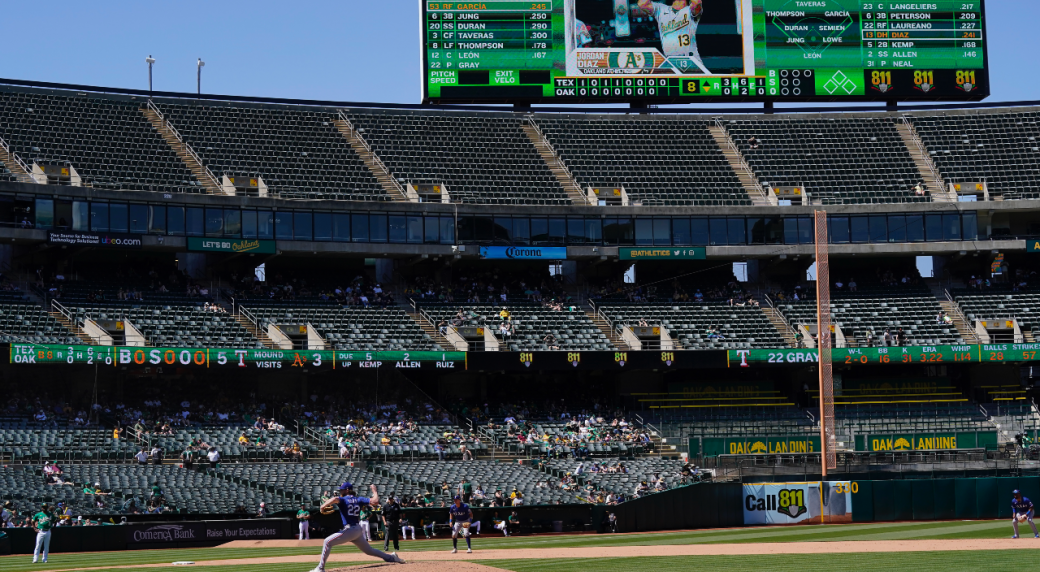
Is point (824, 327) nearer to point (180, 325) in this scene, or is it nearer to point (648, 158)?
point (648, 158)

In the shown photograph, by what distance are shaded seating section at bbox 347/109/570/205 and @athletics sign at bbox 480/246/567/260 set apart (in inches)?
107

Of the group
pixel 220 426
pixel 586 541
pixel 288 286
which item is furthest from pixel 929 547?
pixel 288 286

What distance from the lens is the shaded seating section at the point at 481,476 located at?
4147cm

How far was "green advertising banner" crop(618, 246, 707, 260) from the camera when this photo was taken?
57.0 meters

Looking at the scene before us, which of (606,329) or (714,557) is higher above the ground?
Result: (606,329)

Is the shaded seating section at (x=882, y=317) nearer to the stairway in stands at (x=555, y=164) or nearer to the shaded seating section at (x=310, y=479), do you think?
the stairway in stands at (x=555, y=164)

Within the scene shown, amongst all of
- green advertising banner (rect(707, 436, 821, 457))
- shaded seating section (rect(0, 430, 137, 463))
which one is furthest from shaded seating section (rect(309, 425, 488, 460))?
green advertising banner (rect(707, 436, 821, 457))

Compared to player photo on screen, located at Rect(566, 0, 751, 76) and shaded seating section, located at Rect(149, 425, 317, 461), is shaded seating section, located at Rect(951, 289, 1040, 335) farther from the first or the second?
shaded seating section, located at Rect(149, 425, 317, 461)

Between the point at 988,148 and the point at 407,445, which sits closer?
the point at 407,445

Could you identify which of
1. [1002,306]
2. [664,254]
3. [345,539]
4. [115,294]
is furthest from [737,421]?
[345,539]

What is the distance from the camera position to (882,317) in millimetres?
56812

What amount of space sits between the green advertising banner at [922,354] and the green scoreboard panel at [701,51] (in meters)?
15.2

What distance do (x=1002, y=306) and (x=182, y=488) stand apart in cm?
3803

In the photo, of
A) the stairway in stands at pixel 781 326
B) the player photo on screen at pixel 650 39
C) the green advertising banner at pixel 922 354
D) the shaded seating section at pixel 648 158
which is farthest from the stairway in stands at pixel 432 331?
the player photo on screen at pixel 650 39
